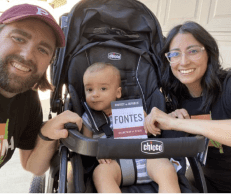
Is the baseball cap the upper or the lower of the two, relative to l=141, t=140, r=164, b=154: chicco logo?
upper

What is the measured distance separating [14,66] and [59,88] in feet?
1.82

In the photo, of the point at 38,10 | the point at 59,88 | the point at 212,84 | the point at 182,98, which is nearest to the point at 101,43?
the point at 59,88

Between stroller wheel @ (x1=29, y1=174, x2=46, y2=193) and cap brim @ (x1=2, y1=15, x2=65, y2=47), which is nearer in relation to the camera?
cap brim @ (x1=2, y1=15, x2=65, y2=47)

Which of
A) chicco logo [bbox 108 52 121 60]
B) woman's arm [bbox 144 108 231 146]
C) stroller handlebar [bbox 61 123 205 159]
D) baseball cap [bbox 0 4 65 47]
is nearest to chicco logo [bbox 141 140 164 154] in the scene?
stroller handlebar [bbox 61 123 205 159]

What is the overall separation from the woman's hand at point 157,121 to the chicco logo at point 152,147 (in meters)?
0.29

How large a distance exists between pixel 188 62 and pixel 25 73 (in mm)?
1040

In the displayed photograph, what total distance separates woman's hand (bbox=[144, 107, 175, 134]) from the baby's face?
1.41ft

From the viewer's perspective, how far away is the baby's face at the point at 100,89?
5.56ft

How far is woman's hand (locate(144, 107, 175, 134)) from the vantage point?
1277 mm

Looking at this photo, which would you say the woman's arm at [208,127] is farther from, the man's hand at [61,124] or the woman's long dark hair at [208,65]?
the man's hand at [61,124]

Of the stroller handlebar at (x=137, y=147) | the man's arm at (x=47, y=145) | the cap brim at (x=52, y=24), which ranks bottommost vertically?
the man's arm at (x=47, y=145)

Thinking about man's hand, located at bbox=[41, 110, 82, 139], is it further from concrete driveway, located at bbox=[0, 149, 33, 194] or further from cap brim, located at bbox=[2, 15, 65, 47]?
concrete driveway, located at bbox=[0, 149, 33, 194]

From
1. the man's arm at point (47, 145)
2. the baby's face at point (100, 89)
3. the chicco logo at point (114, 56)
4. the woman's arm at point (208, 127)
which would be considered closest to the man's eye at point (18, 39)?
the man's arm at point (47, 145)

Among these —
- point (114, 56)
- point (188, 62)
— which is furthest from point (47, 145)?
point (188, 62)
